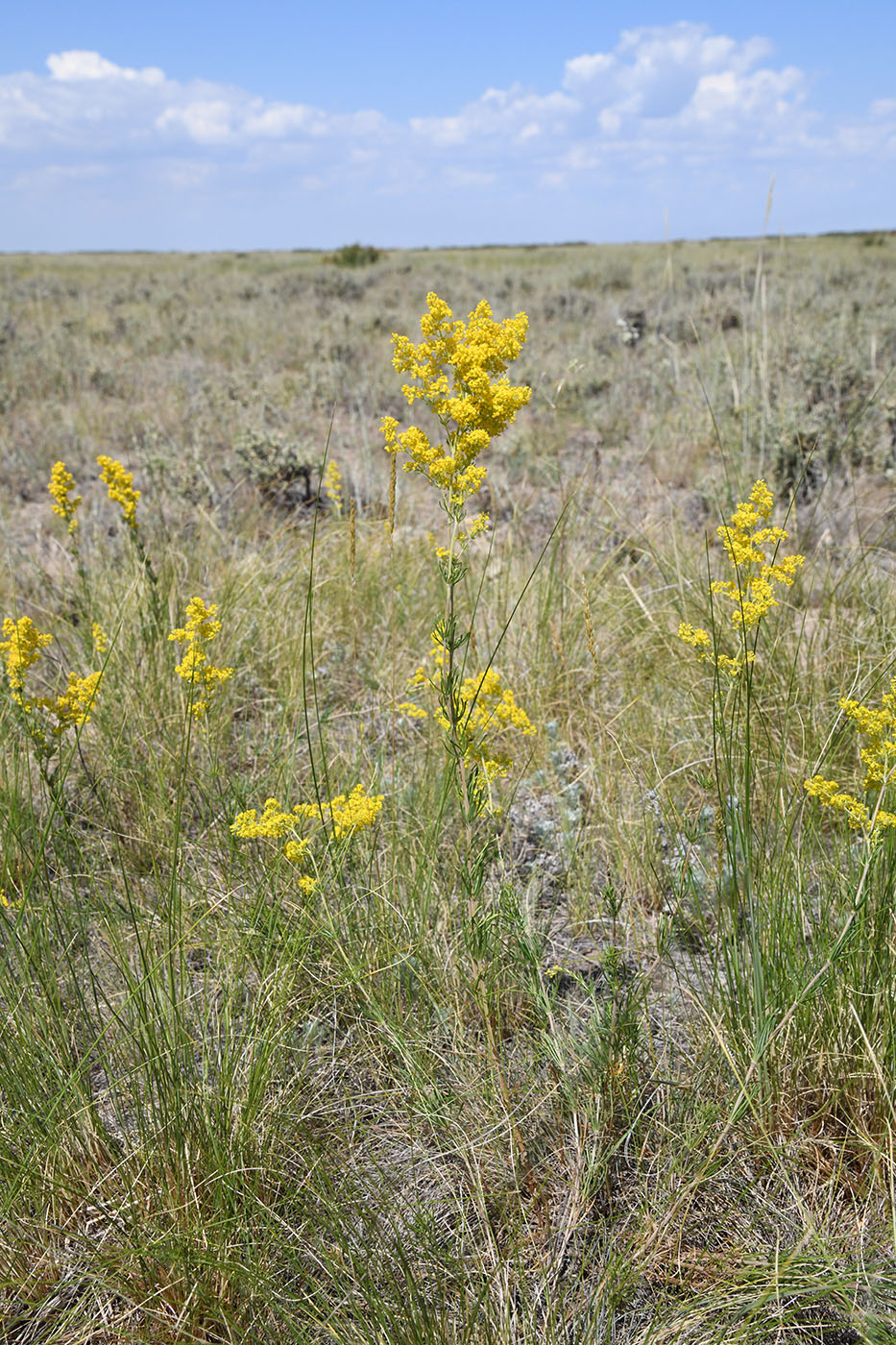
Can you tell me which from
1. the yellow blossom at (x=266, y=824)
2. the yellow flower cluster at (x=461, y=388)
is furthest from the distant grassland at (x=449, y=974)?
the yellow flower cluster at (x=461, y=388)

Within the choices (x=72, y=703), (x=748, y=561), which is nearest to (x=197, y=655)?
(x=72, y=703)

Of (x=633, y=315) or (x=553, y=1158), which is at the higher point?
(x=633, y=315)

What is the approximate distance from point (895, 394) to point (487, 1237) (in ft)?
23.0

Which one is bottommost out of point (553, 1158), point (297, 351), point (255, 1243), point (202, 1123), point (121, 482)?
point (553, 1158)

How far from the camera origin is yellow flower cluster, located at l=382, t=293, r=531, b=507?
150 cm

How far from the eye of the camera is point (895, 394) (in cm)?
658

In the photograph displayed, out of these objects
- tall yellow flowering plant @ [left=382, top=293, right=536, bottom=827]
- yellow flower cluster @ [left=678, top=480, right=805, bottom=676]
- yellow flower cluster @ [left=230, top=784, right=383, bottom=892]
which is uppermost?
tall yellow flowering plant @ [left=382, top=293, right=536, bottom=827]

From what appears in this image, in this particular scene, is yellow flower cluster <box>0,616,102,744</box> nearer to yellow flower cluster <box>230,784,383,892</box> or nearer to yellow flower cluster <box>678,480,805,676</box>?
yellow flower cluster <box>230,784,383,892</box>

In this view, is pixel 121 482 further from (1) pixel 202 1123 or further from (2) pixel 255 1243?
(2) pixel 255 1243

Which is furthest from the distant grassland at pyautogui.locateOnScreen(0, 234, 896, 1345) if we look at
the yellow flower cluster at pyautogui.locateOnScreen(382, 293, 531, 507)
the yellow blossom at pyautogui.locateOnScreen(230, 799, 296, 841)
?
the yellow flower cluster at pyautogui.locateOnScreen(382, 293, 531, 507)

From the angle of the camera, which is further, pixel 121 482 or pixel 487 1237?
pixel 121 482

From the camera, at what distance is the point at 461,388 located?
61.1 inches

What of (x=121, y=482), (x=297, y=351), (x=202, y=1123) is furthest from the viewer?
(x=297, y=351)

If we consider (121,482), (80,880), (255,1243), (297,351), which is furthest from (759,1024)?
(297,351)
